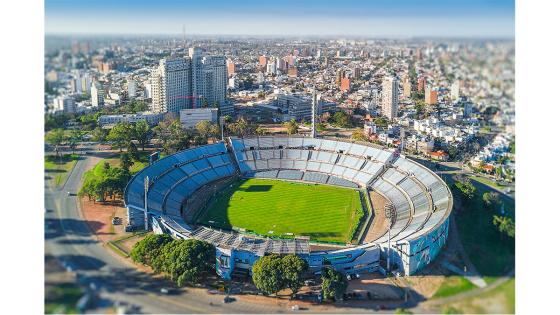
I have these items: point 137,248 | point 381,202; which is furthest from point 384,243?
point 137,248

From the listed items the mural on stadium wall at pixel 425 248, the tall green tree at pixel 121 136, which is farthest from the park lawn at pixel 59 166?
the mural on stadium wall at pixel 425 248

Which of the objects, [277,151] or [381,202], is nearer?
[381,202]

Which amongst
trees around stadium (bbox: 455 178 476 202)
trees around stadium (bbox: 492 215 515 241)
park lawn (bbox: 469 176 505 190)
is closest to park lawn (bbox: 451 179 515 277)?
trees around stadium (bbox: 492 215 515 241)

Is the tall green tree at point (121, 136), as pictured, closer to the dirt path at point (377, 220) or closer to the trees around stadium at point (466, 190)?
the dirt path at point (377, 220)

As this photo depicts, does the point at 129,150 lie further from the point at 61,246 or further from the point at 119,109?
the point at 61,246

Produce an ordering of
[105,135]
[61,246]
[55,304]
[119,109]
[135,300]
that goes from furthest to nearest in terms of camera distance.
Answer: [119,109] → [105,135] → [61,246] → [135,300] → [55,304]

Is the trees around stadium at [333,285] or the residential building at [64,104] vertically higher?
the residential building at [64,104]

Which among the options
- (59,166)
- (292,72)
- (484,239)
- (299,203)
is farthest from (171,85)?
(484,239)

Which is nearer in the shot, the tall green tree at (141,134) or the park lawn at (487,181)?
the park lawn at (487,181)
